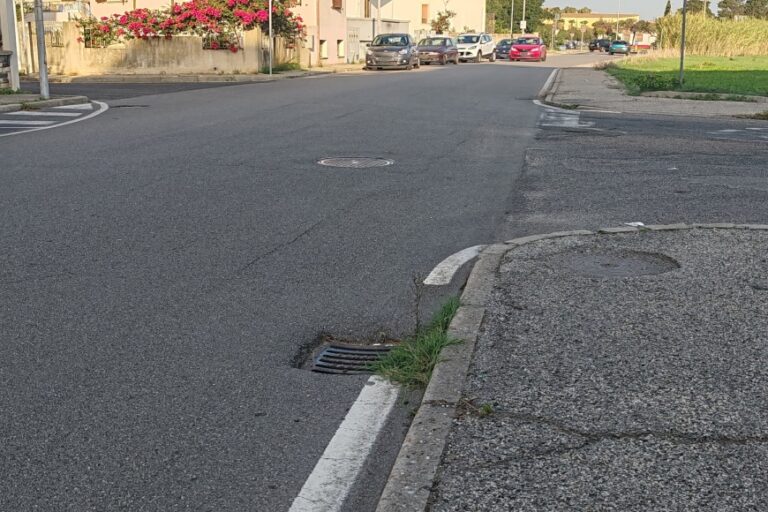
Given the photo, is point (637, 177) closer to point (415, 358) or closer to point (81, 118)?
point (415, 358)

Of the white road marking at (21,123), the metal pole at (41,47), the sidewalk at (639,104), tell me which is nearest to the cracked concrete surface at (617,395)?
the white road marking at (21,123)

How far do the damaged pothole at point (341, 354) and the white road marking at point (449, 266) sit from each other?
113cm

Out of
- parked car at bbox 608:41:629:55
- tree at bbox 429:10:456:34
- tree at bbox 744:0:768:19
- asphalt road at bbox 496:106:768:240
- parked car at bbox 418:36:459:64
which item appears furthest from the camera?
tree at bbox 744:0:768:19

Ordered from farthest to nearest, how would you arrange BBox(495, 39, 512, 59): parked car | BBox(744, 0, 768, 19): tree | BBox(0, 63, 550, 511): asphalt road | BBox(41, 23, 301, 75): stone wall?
1. BBox(744, 0, 768, 19): tree
2. BBox(495, 39, 512, 59): parked car
3. BBox(41, 23, 301, 75): stone wall
4. BBox(0, 63, 550, 511): asphalt road

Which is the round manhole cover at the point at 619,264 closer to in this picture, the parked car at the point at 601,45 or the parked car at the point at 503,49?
the parked car at the point at 503,49

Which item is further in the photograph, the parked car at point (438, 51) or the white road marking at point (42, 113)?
the parked car at point (438, 51)

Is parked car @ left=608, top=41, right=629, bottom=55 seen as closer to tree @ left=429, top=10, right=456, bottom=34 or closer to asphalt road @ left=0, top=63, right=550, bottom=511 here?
tree @ left=429, top=10, right=456, bottom=34

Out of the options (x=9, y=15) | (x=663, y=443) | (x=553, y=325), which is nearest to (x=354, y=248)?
(x=553, y=325)

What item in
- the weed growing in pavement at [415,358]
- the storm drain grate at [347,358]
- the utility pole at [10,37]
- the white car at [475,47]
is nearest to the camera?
the weed growing in pavement at [415,358]

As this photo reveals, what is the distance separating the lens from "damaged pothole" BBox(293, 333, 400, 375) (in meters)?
4.56

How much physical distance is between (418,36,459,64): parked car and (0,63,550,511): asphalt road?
39.0m

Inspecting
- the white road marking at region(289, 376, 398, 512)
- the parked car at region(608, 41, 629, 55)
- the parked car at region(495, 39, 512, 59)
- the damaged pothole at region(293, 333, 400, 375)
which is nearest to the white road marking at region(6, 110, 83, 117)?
the damaged pothole at region(293, 333, 400, 375)

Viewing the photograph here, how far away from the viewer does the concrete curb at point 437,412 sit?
10.4 ft

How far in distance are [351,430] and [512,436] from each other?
673 millimetres
